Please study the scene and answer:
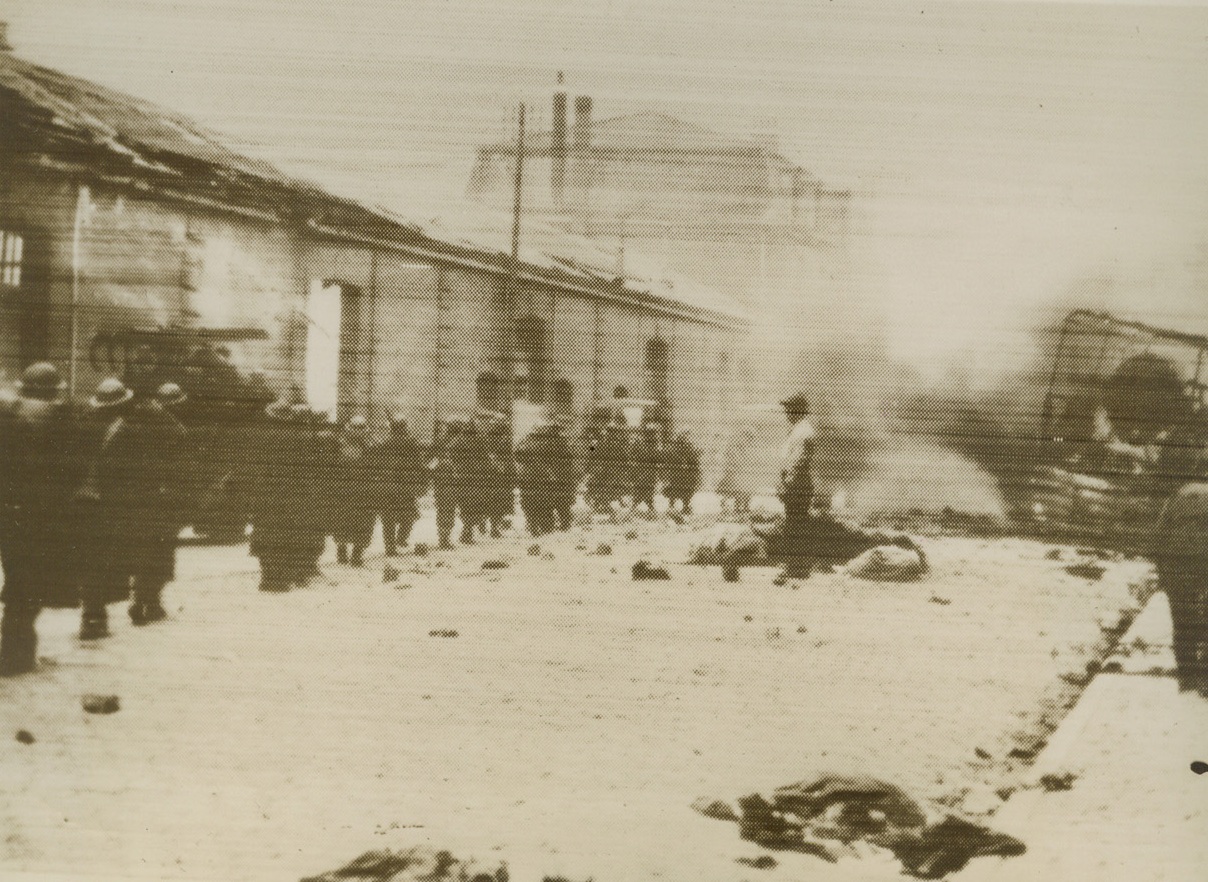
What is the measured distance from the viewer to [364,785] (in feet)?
7.84

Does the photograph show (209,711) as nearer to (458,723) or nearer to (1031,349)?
(458,723)

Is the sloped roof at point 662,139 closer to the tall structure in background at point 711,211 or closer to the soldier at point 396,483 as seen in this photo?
the tall structure in background at point 711,211

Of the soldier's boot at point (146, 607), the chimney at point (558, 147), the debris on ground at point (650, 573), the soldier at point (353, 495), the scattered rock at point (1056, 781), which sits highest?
the chimney at point (558, 147)

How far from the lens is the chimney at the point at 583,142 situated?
2404mm

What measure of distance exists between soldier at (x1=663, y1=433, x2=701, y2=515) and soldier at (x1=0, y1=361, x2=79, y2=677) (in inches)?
60.6

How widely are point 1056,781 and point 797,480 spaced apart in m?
1.02

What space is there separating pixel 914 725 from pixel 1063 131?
5.18 feet

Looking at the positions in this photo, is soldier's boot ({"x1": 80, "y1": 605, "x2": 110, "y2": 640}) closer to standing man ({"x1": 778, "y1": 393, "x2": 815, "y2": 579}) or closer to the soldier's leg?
the soldier's leg

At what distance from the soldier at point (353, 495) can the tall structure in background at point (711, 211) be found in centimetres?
71

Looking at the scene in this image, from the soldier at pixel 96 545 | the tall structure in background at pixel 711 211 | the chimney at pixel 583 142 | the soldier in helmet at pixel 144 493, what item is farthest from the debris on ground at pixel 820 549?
the soldier at pixel 96 545

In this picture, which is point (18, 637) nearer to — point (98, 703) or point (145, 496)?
point (98, 703)

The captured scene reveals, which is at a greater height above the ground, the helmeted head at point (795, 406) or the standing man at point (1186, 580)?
the helmeted head at point (795, 406)

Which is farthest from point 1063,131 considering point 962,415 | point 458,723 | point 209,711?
point 209,711

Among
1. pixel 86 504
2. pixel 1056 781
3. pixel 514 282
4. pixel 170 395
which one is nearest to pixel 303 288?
pixel 170 395
